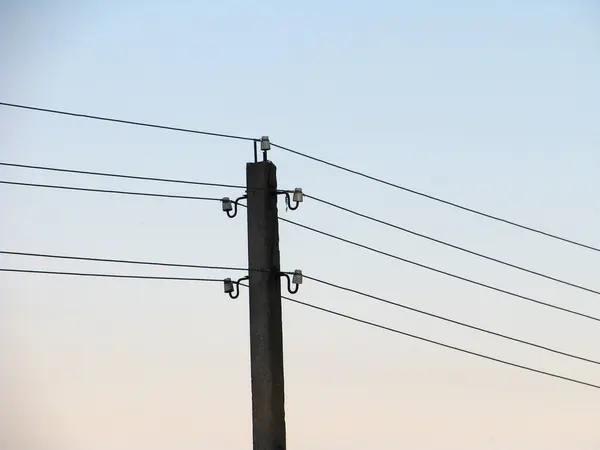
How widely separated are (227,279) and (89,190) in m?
3.14

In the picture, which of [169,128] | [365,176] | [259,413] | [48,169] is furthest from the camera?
[365,176]

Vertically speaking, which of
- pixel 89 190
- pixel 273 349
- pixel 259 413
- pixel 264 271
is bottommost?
pixel 259 413

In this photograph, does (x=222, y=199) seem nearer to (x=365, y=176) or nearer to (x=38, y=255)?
(x=38, y=255)

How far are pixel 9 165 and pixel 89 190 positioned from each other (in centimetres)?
180

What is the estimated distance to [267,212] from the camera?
47.4 ft

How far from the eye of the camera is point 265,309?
46.1 ft

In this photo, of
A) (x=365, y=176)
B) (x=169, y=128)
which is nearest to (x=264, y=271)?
(x=169, y=128)

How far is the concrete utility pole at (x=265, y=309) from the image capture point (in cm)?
1369

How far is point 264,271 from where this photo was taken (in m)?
14.2

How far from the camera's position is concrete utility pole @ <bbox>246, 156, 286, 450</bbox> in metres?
13.7

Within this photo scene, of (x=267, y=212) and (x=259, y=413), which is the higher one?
(x=267, y=212)

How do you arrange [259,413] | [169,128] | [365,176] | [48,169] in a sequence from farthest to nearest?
[365,176] → [169,128] → [48,169] → [259,413]

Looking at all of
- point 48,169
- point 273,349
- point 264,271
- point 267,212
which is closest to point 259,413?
point 273,349

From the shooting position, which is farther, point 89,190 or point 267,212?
point 89,190
